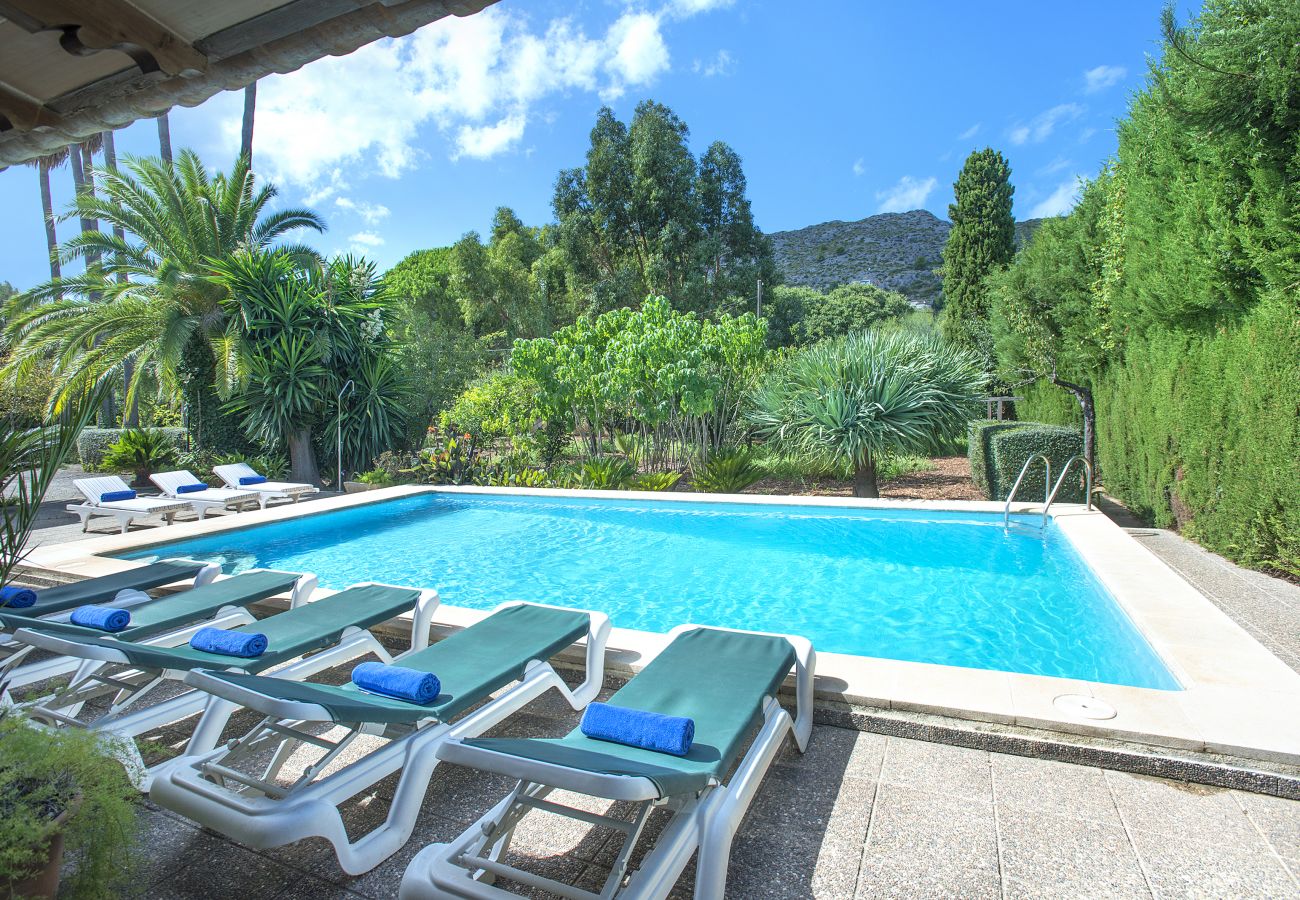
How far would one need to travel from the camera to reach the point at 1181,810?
7.80ft

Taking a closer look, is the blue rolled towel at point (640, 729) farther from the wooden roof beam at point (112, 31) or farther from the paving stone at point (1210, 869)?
the wooden roof beam at point (112, 31)

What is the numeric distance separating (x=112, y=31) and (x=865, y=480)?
9190mm

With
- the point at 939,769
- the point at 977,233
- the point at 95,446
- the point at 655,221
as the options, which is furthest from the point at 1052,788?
the point at 655,221

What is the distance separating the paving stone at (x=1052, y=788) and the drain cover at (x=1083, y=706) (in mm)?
221

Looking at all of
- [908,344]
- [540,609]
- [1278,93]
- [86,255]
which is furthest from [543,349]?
[86,255]

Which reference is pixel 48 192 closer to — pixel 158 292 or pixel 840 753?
pixel 158 292

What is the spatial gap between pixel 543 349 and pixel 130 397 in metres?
9.67

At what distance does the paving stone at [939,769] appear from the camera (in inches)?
99.8

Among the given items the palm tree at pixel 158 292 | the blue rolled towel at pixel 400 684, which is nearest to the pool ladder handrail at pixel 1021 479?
the blue rolled towel at pixel 400 684

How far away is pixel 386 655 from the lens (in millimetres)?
3672

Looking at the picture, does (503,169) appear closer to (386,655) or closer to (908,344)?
(908,344)

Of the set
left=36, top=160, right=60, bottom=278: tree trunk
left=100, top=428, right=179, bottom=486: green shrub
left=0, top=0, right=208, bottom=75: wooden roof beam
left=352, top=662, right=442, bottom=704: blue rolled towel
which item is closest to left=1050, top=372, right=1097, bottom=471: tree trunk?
left=352, top=662, right=442, bottom=704: blue rolled towel

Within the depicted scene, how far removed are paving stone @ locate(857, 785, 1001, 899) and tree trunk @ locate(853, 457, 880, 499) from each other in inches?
296

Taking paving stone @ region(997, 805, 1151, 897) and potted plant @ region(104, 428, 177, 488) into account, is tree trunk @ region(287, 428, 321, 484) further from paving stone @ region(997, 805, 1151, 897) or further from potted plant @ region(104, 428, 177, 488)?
paving stone @ region(997, 805, 1151, 897)
